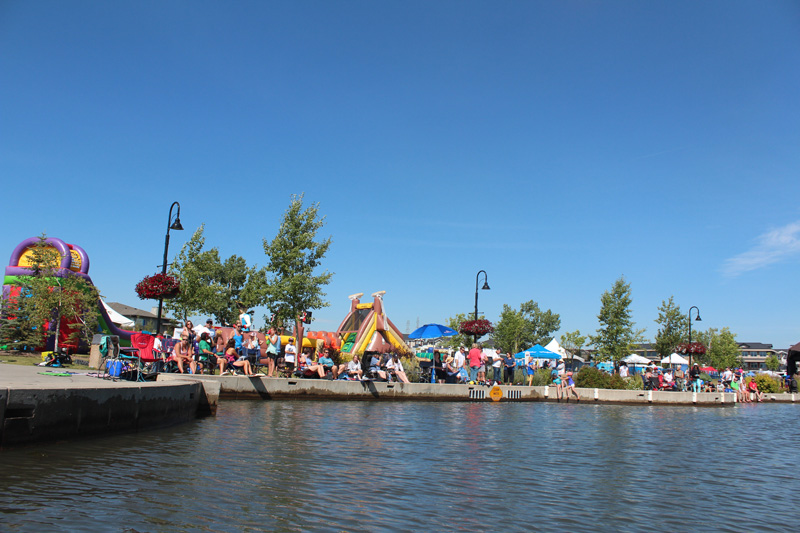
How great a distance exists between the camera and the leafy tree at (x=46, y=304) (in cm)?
2466

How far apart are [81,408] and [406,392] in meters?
13.2

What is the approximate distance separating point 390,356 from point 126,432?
1253 centimetres

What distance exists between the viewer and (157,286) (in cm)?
1933

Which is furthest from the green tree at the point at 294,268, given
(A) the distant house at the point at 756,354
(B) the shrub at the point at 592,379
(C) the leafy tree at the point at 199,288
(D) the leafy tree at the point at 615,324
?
(A) the distant house at the point at 756,354

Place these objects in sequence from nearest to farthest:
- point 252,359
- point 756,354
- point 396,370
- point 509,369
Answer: point 252,359 < point 396,370 < point 509,369 < point 756,354

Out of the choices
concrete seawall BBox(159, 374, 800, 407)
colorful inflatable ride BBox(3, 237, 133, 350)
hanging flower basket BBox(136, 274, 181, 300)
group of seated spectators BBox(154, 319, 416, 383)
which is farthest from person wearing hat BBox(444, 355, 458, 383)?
colorful inflatable ride BBox(3, 237, 133, 350)

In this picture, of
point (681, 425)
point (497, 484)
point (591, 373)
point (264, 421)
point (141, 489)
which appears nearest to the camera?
point (141, 489)

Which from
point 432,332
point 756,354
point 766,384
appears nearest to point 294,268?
Answer: point 432,332

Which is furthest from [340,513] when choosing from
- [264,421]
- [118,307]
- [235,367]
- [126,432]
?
[118,307]

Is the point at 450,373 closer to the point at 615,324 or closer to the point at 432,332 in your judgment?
the point at 432,332

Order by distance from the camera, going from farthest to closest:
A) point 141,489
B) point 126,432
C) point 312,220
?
point 312,220 → point 126,432 → point 141,489

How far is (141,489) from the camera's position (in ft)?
22.7

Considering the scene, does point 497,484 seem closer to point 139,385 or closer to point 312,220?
point 139,385

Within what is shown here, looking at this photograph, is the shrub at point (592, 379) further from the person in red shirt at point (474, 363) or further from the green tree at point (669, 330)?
the green tree at point (669, 330)
